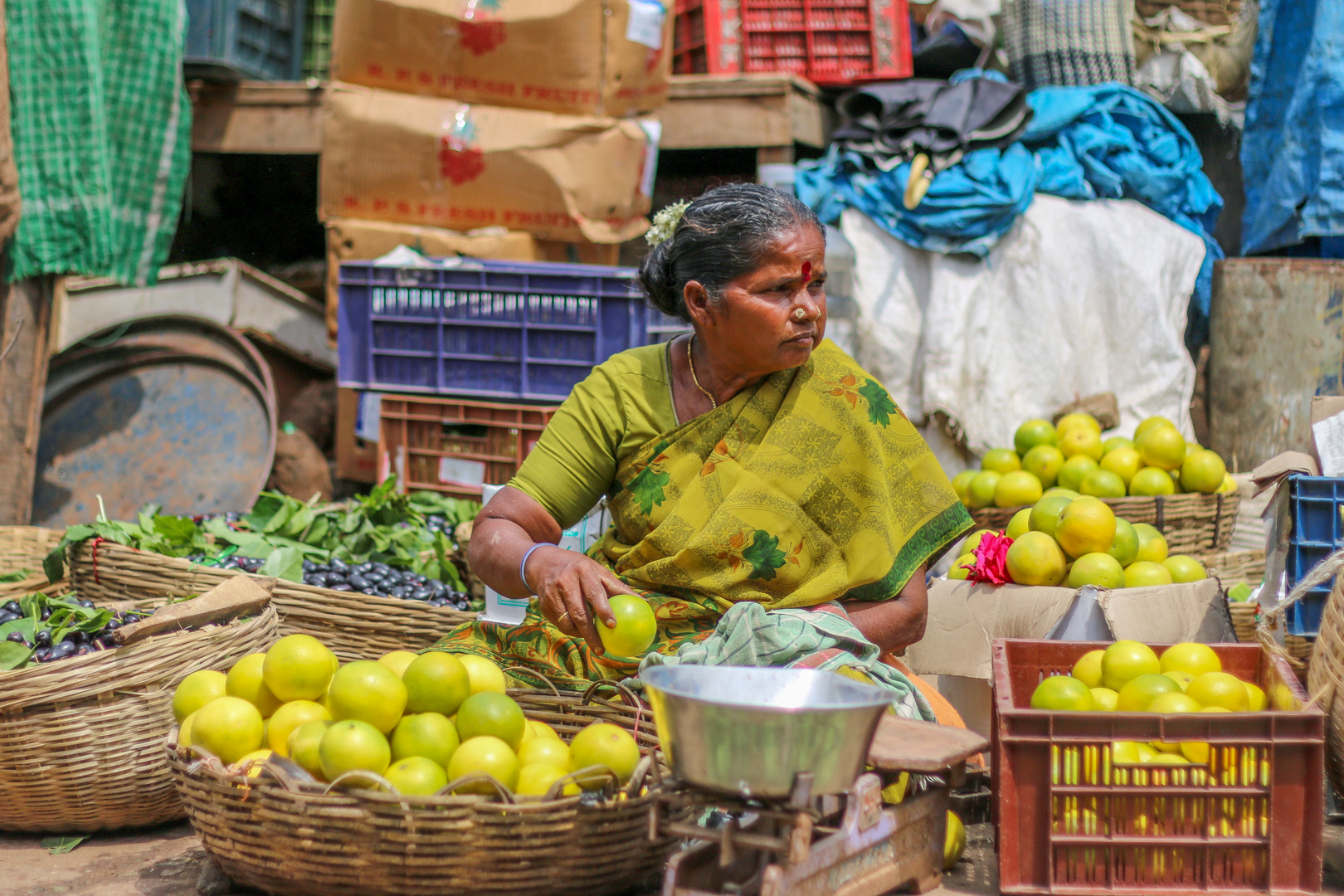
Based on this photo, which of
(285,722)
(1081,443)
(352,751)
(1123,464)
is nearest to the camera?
(352,751)

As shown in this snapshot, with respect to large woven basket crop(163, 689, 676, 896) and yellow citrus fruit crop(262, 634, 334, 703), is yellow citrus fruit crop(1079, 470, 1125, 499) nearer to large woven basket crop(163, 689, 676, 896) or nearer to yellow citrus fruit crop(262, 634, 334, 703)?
large woven basket crop(163, 689, 676, 896)

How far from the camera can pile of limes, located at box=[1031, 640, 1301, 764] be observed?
2062mm

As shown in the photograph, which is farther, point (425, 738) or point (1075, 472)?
point (1075, 472)

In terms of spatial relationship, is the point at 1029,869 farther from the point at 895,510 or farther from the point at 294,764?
the point at 294,764

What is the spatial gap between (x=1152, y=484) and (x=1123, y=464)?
0.38ft

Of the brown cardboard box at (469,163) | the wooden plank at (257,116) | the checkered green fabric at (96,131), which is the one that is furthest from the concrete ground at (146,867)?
the wooden plank at (257,116)

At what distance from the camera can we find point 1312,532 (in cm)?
293

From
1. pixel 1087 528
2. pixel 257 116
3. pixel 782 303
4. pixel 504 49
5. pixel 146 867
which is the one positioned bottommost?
pixel 146 867

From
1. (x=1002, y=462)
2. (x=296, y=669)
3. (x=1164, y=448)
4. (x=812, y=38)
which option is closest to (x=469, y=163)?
(x=812, y=38)

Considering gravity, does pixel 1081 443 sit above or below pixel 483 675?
above

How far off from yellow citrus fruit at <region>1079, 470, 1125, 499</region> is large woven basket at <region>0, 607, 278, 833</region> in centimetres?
276

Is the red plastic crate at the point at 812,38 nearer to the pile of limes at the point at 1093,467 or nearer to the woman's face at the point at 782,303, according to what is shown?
the pile of limes at the point at 1093,467

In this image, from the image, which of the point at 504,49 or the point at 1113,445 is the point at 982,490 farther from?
the point at 504,49

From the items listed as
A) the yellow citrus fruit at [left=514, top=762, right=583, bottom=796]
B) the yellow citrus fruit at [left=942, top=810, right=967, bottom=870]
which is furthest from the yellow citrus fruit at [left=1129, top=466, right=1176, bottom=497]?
the yellow citrus fruit at [left=514, top=762, right=583, bottom=796]
